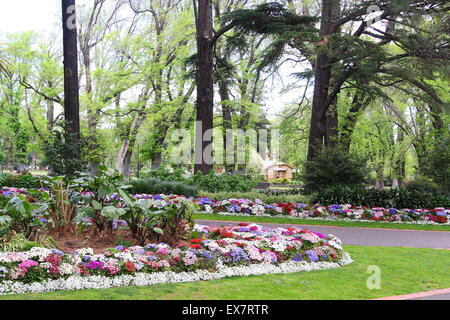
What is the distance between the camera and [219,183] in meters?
15.0

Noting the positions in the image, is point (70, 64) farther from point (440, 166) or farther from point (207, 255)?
point (440, 166)

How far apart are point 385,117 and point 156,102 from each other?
570 inches

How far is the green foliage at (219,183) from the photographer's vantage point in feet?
48.8

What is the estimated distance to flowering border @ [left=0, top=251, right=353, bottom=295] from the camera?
4574mm

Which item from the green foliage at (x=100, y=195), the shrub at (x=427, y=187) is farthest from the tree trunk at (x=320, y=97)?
the green foliage at (x=100, y=195)

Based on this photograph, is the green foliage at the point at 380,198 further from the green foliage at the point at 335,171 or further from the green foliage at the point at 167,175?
the green foliage at the point at 167,175

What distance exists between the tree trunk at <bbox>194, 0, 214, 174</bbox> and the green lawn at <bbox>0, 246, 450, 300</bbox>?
10266 mm

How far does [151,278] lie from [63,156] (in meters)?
8.56

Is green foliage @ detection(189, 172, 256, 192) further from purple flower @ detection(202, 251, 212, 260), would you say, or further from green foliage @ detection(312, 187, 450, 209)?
purple flower @ detection(202, 251, 212, 260)

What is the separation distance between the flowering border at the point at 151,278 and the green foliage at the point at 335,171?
26.3 ft

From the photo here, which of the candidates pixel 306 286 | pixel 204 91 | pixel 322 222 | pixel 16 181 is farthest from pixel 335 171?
pixel 16 181

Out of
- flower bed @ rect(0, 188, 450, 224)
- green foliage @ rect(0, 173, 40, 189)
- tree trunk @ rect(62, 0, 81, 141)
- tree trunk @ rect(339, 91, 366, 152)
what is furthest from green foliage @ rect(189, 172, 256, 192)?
tree trunk @ rect(339, 91, 366, 152)
